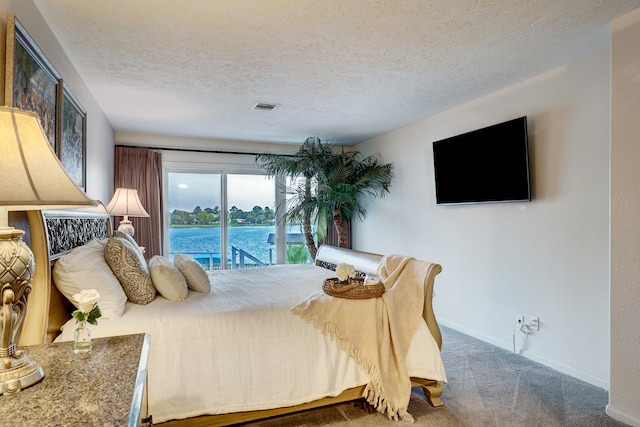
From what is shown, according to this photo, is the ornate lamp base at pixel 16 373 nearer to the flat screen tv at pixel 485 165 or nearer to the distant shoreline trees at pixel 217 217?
the flat screen tv at pixel 485 165

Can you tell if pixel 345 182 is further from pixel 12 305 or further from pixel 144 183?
pixel 12 305

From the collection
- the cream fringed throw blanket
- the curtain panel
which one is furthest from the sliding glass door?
the cream fringed throw blanket

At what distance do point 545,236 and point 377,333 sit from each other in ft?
6.11

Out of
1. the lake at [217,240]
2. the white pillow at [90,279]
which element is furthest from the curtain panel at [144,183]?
the white pillow at [90,279]

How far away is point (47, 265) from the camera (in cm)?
156

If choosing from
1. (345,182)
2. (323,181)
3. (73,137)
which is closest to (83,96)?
(73,137)

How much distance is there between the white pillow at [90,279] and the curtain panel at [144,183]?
294cm

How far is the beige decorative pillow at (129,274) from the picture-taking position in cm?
210

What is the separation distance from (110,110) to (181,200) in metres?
1.69

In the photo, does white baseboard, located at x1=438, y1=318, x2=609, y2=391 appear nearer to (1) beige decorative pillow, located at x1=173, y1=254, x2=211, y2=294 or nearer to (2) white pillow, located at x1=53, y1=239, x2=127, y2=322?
(1) beige decorative pillow, located at x1=173, y1=254, x2=211, y2=294

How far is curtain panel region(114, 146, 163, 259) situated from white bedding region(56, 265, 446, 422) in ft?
9.56

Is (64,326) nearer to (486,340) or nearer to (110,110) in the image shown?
(110,110)

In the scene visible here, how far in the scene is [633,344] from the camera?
211 centimetres

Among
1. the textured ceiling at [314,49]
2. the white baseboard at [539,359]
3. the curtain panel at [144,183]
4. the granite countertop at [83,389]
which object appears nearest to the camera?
the granite countertop at [83,389]
